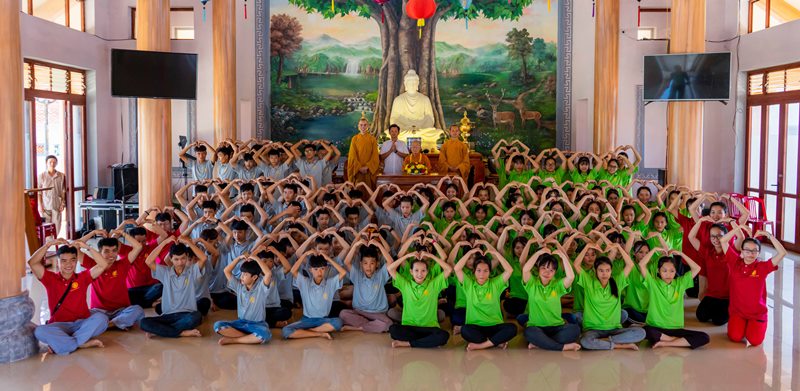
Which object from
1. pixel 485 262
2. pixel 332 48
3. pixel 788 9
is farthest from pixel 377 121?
pixel 485 262

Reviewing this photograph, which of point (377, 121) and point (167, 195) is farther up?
point (377, 121)

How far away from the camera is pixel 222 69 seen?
47.6 feet

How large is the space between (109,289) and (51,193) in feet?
18.2

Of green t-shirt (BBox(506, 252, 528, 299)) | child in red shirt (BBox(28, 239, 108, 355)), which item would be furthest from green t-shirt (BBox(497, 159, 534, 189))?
child in red shirt (BBox(28, 239, 108, 355))

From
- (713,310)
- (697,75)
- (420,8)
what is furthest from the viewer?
(697,75)

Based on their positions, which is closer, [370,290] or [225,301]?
[370,290]

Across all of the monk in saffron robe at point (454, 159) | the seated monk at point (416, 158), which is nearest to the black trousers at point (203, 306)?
the seated monk at point (416, 158)

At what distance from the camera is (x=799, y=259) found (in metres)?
12.1

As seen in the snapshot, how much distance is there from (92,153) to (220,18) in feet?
12.9

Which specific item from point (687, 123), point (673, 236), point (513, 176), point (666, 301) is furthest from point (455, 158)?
point (666, 301)

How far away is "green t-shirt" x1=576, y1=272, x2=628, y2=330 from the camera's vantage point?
719 cm

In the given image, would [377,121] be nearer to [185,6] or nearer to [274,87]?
[274,87]

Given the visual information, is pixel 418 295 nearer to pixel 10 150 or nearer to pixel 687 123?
pixel 10 150

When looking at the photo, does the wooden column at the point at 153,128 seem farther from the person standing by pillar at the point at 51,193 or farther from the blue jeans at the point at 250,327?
the blue jeans at the point at 250,327
